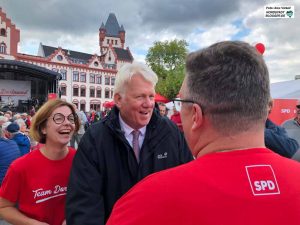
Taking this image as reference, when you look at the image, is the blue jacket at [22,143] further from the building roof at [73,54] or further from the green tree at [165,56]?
the building roof at [73,54]

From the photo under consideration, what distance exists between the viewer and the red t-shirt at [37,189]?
213cm

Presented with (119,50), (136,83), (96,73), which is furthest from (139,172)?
(119,50)

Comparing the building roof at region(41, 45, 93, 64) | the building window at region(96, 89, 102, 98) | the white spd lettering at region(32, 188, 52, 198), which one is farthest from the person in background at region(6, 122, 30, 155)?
the building roof at region(41, 45, 93, 64)

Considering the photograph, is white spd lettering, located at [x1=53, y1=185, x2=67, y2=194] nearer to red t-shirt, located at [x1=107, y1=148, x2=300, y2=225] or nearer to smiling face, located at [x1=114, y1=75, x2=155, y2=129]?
smiling face, located at [x1=114, y1=75, x2=155, y2=129]

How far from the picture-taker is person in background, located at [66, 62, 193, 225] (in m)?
1.76

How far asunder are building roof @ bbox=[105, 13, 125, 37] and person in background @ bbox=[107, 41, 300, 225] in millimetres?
97480

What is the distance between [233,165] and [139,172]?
3.58ft

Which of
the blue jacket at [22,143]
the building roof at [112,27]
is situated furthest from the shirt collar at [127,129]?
the building roof at [112,27]

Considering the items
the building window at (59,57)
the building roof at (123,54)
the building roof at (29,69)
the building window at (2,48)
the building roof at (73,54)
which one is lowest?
the building roof at (29,69)

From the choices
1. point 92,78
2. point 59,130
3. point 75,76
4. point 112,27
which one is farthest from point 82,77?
point 59,130

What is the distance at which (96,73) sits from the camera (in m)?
58.0

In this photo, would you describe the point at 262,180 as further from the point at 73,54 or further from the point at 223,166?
the point at 73,54

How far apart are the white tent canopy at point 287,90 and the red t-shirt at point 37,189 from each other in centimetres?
789

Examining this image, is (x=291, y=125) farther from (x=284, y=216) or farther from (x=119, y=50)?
(x=119, y=50)
